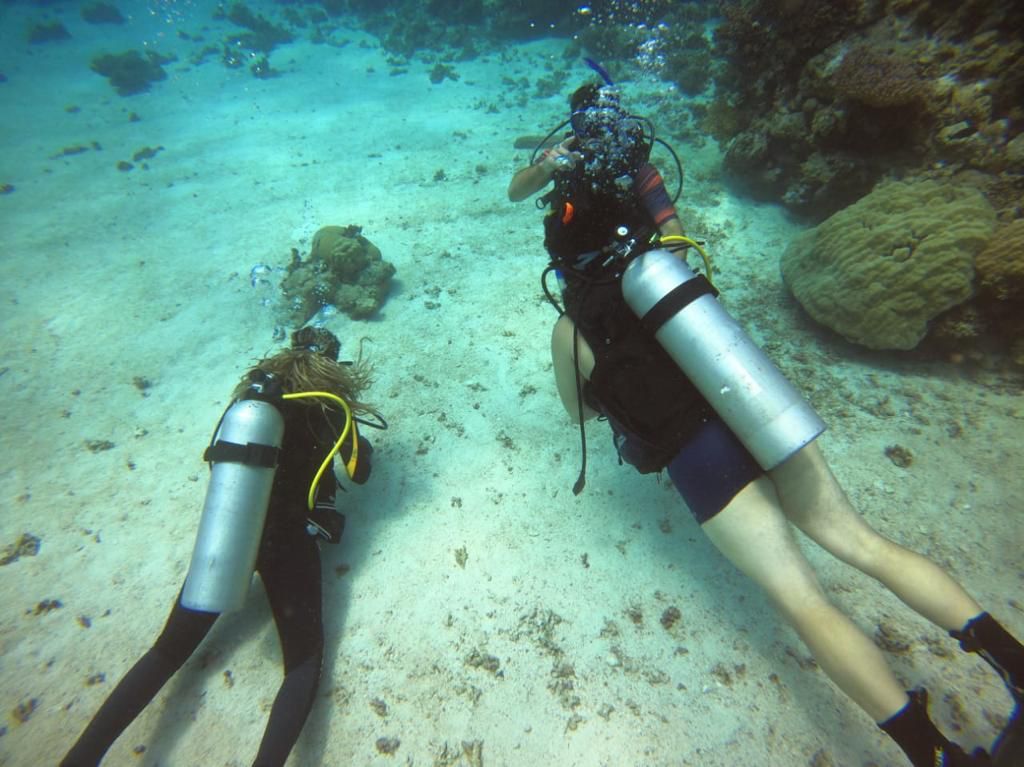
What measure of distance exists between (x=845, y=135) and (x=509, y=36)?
17183 mm

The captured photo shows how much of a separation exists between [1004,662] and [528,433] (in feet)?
11.7

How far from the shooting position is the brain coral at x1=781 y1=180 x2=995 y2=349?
412cm

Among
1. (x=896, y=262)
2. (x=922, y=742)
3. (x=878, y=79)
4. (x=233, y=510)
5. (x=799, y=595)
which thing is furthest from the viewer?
(x=878, y=79)

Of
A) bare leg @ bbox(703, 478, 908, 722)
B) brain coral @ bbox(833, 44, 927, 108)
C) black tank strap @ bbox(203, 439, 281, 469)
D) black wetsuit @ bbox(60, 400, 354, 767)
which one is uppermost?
brain coral @ bbox(833, 44, 927, 108)

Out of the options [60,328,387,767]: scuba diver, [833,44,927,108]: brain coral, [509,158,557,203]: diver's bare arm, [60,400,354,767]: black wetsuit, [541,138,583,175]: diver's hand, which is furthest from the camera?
[833,44,927,108]: brain coral

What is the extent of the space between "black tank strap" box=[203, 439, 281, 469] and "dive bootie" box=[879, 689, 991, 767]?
3.94 metres

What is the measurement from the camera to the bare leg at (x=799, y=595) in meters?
2.07

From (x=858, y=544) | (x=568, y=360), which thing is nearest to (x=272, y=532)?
(x=568, y=360)

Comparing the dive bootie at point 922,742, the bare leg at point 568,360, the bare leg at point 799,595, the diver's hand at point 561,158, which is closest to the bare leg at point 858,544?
the bare leg at point 799,595

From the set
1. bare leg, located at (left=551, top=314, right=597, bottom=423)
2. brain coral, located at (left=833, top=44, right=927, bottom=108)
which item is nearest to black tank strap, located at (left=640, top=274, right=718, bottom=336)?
bare leg, located at (left=551, top=314, right=597, bottom=423)

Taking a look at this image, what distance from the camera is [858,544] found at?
8.33 ft

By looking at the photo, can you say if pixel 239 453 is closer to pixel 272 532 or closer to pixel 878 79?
pixel 272 532

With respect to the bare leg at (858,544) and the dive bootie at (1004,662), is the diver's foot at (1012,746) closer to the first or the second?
the dive bootie at (1004,662)

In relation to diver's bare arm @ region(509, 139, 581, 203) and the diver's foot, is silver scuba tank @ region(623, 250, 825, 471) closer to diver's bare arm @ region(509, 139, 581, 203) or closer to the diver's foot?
diver's bare arm @ region(509, 139, 581, 203)
